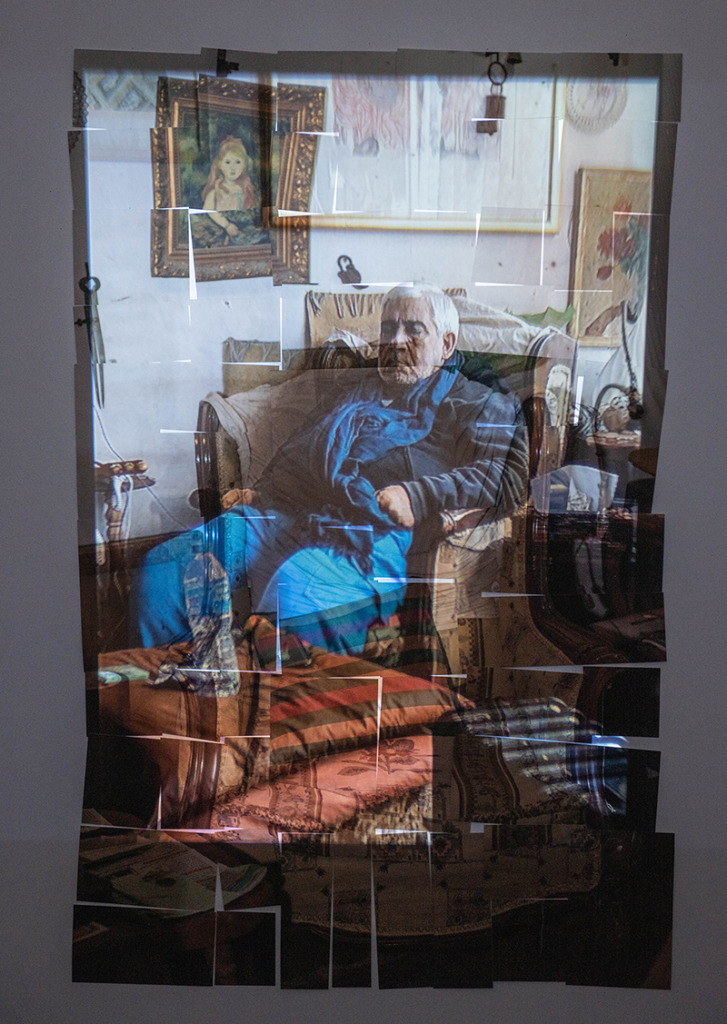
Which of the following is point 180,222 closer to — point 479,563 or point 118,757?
point 479,563

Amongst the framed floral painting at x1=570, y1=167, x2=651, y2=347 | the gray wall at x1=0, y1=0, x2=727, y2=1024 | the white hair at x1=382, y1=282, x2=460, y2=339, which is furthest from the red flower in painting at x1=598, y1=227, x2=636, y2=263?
the white hair at x1=382, y1=282, x2=460, y2=339

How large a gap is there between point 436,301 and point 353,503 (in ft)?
1.27

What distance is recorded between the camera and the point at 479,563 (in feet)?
4.39

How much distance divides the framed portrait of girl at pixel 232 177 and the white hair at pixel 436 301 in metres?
0.17

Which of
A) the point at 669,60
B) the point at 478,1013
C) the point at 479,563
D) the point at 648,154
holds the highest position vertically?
the point at 669,60

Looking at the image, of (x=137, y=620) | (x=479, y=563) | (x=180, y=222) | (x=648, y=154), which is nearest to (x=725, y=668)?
(x=479, y=563)

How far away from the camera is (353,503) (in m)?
1.34

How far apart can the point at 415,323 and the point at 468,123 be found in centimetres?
36

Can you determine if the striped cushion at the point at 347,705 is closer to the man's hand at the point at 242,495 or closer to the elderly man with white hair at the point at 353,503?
the elderly man with white hair at the point at 353,503

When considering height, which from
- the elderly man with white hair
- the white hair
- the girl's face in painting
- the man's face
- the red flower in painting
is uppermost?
the girl's face in painting

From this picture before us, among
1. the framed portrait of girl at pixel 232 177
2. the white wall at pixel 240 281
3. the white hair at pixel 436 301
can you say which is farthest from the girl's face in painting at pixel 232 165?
the white hair at pixel 436 301

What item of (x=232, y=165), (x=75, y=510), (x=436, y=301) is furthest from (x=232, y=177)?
(x=75, y=510)

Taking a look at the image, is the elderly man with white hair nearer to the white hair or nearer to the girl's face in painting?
the white hair

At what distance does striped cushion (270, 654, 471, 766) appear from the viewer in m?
1.34
